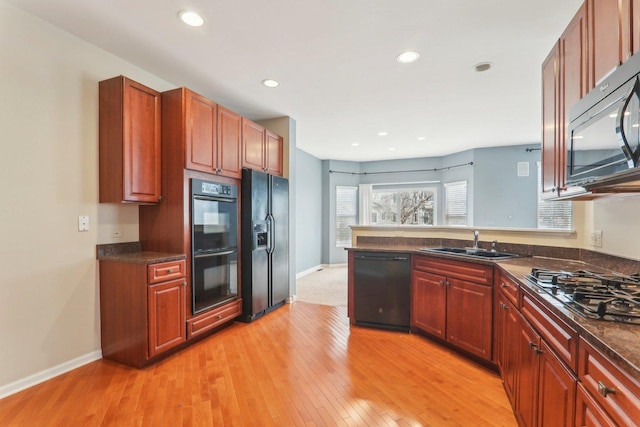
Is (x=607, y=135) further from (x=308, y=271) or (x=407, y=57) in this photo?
(x=308, y=271)

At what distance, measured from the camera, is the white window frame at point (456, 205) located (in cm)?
644

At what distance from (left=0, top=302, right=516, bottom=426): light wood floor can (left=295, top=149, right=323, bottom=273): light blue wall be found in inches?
133

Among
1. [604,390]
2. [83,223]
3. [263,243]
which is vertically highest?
[83,223]

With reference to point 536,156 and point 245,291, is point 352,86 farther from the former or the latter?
point 536,156

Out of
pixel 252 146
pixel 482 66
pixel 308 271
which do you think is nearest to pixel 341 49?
pixel 482 66

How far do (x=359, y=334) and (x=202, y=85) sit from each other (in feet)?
10.5

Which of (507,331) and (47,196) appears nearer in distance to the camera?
(507,331)

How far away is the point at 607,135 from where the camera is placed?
4.33 feet

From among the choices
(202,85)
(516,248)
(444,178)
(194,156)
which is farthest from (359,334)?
(444,178)

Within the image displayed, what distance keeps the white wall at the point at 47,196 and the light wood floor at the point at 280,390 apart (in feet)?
1.13

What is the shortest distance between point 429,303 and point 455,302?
0.96 ft

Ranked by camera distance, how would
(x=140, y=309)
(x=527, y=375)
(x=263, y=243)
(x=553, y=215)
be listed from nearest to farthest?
(x=527, y=375) → (x=140, y=309) → (x=263, y=243) → (x=553, y=215)

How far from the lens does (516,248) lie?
2.70 m

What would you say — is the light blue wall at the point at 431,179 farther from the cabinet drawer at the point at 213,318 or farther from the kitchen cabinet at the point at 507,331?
the kitchen cabinet at the point at 507,331
